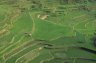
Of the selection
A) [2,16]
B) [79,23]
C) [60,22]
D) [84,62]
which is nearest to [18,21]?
[2,16]

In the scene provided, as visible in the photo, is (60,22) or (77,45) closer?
(77,45)

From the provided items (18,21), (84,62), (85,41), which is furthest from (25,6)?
(84,62)

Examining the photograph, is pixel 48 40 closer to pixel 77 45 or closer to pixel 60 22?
pixel 77 45

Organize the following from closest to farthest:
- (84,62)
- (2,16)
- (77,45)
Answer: (84,62) < (77,45) < (2,16)

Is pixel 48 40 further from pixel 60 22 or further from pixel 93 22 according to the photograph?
pixel 93 22

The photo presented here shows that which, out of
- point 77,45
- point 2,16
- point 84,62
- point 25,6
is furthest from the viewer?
point 25,6

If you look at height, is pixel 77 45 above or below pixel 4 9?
below
